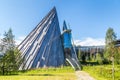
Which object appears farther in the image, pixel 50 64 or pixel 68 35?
pixel 68 35

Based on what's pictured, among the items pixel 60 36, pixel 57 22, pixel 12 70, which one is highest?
pixel 57 22

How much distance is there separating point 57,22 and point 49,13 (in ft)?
16.7

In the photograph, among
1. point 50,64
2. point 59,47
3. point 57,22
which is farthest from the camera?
point 57,22

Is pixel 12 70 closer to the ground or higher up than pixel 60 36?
closer to the ground

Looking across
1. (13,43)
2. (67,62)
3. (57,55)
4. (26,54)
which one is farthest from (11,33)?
(67,62)

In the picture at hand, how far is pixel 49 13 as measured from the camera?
8312 cm

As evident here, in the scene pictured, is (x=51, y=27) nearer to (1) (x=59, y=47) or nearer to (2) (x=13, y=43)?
(1) (x=59, y=47)

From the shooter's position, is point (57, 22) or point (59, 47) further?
point (57, 22)

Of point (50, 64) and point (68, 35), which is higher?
point (68, 35)

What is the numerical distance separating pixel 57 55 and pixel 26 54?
379 inches

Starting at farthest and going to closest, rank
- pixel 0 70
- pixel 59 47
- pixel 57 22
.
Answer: pixel 57 22, pixel 59 47, pixel 0 70

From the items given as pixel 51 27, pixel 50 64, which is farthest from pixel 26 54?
pixel 51 27

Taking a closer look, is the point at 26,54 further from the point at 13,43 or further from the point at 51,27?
the point at 13,43

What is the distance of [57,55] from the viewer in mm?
72250
